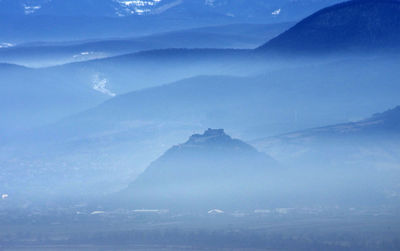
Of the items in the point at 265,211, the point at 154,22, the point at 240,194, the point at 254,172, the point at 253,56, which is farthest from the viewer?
the point at 154,22

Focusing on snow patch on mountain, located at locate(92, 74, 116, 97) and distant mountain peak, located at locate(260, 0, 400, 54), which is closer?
distant mountain peak, located at locate(260, 0, 400, 54)

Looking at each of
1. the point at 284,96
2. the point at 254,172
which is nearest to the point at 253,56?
the point at 284,96

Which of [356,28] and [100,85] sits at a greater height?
[100,85]

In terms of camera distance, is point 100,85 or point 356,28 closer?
point 356,28

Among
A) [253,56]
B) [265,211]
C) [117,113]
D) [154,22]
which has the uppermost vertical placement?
[154,22]

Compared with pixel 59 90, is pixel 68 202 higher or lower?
lower

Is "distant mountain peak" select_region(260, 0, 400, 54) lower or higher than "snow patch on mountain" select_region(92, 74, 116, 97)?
lower

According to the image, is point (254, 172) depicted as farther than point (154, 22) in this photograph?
No

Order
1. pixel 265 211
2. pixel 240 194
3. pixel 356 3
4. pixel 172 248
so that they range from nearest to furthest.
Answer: pixel 172 248 → pixel 265 211 → pixel 240 194 → pixel 356 3

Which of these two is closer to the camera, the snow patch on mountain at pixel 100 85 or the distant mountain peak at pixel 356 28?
the distant mountain peak at pixel 356 28

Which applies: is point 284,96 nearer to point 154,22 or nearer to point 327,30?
point 327,30

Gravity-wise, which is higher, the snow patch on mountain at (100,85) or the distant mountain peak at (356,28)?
the snow patch on mountain at (100,85)
